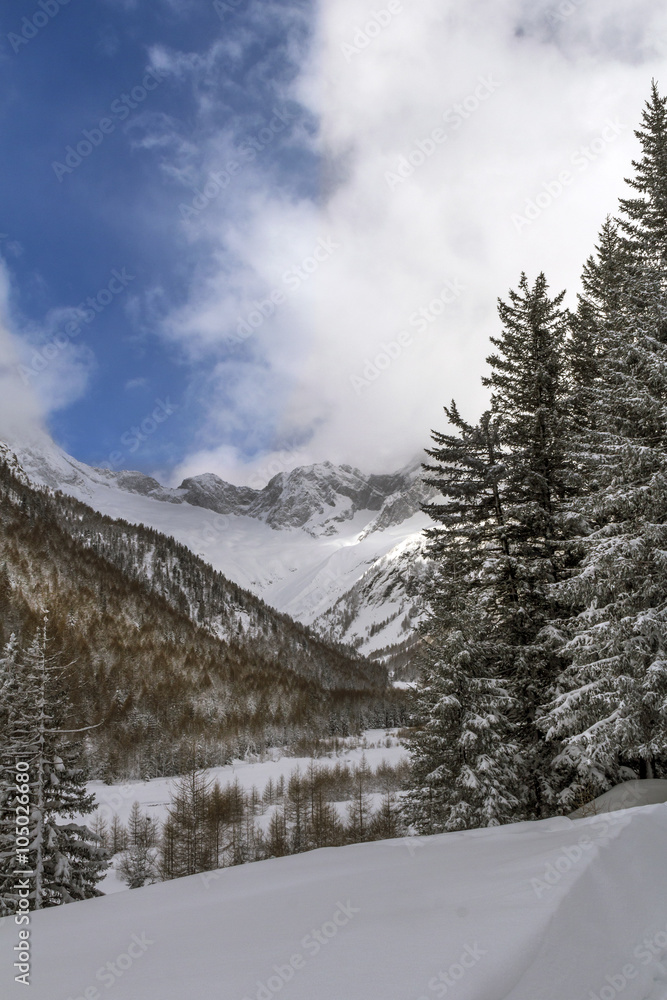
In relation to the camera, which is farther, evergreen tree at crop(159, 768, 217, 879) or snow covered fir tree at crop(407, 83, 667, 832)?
evergreen tree at crop(159, 768, 217, 879)

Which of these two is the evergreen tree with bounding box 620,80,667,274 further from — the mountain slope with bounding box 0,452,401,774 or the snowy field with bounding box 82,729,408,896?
the mountain slope with bounding box 0,452,401,774

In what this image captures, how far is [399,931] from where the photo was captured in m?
3.88

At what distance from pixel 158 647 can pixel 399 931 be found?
10871cm

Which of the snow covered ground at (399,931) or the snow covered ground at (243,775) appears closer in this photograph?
the snow covered ground at (399,931)

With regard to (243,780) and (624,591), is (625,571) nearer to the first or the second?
(624,591)

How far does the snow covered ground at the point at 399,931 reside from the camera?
10.3ft

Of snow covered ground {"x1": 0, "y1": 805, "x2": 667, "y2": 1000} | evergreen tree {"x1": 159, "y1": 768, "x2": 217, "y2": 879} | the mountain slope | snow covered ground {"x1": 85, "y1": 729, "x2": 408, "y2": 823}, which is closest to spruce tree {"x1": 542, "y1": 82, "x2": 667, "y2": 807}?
snow covered ground {"x1": 0, "y1": 805, "x2": 667, "y2": 1000}

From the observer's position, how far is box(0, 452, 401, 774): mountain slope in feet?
246

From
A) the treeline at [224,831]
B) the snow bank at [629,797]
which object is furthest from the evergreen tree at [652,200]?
the treeline at [224,831]

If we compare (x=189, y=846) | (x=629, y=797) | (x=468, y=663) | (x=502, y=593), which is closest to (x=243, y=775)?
(x=189, y=846)

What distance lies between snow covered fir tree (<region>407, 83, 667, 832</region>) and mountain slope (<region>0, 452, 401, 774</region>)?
49.6 metres

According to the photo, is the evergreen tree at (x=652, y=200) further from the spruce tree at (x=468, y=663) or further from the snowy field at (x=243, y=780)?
the snowy field at (x=243, y=780)

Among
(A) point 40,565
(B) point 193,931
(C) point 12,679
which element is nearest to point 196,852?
(C) point 12,679

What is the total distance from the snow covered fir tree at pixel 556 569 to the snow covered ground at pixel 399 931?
4.97 m
